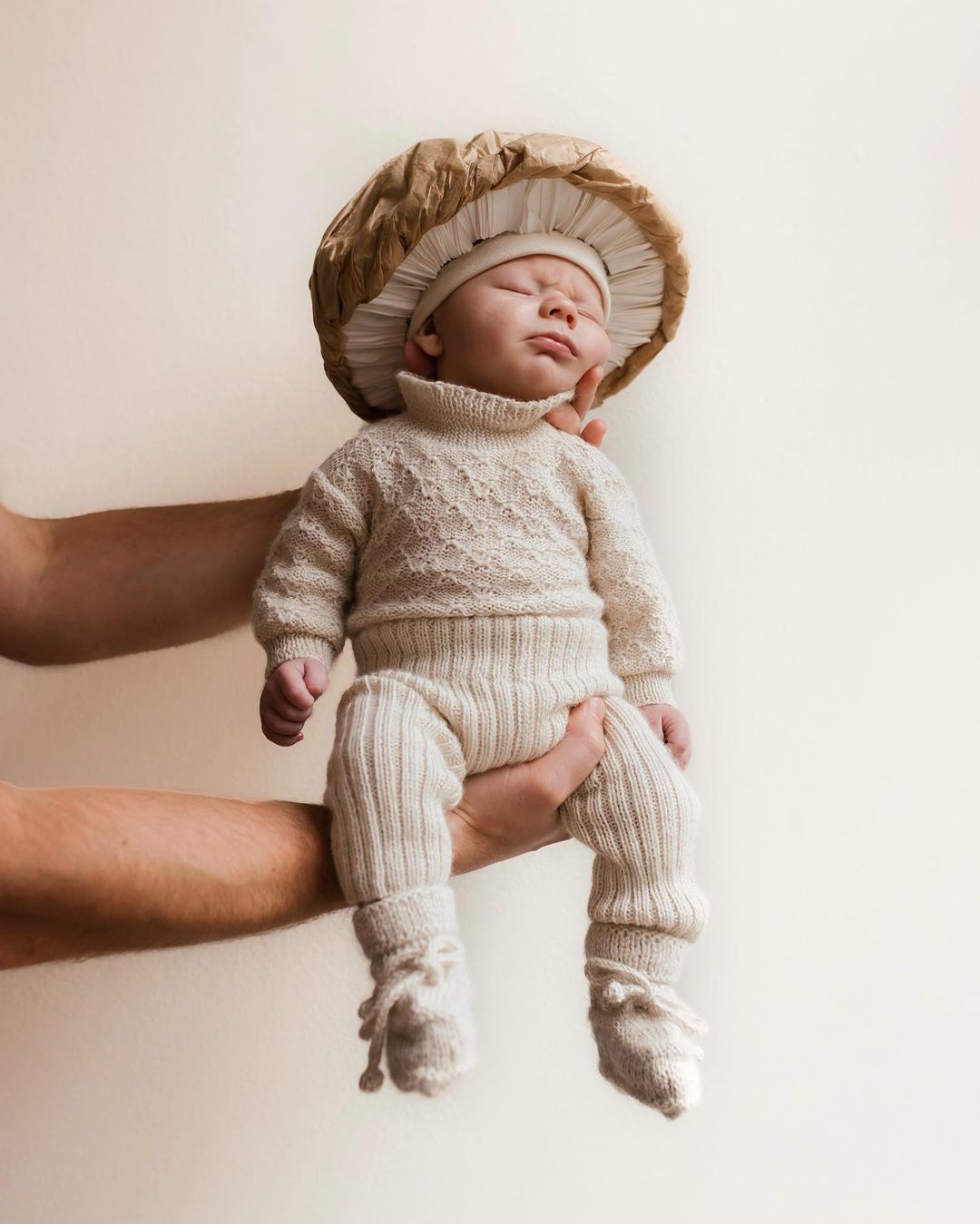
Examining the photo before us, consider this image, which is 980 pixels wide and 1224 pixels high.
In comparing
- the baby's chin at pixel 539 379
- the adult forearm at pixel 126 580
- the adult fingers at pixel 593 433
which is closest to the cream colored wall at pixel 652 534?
the adult forearm at pixel 126 580

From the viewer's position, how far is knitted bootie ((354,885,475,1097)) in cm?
73

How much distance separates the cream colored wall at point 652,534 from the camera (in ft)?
4.23

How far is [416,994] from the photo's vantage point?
74 cm

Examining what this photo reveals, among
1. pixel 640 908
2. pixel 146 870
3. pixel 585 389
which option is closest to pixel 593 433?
pixel 585 389

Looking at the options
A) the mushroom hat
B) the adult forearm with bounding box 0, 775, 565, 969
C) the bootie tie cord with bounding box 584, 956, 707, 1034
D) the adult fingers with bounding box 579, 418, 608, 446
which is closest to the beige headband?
the mushroom hat

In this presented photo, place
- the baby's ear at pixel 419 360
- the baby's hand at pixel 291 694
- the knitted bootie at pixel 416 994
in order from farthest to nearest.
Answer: the baby's ear at pixel 419 360 → the baby's hand at pixel 291 694 → the knitted bootie at pixel 416 994

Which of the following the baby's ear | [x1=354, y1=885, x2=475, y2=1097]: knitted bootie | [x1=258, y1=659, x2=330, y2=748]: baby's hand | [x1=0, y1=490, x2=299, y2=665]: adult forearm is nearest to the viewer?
[x1=354, y1=885, x2=475, y2=1097]: knitted bootie

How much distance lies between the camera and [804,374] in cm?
133

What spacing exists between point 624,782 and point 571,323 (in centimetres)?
36

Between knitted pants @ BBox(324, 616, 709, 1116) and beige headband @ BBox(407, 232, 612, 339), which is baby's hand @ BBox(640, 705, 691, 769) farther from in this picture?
beige headband @ BBox(407, 232, 612, 339)

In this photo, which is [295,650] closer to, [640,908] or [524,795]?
[524,795]

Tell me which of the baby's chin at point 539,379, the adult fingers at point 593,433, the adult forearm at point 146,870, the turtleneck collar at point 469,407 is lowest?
the adult forearm at point 146,870

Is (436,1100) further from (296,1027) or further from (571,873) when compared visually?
(571,873)

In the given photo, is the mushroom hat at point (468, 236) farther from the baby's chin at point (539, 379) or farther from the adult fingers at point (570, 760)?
the adult fingers at point (570, 760)
